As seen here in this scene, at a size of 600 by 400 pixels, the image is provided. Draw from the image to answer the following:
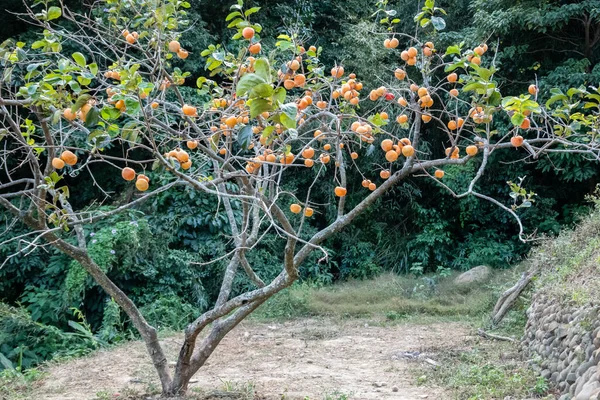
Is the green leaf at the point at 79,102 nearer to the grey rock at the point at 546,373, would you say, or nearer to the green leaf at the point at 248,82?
the green leaf at the point at 248,82

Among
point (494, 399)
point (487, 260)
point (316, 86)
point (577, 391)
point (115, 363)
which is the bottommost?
point (487, 260)

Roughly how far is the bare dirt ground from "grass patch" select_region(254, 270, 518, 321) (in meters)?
0.40

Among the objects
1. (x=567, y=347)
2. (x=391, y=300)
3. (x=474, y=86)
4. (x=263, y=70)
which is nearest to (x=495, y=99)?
(x=474, y=86)

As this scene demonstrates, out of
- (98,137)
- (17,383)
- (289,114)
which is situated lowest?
(17,383)

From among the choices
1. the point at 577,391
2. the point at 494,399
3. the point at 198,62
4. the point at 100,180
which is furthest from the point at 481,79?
the point at 100,180

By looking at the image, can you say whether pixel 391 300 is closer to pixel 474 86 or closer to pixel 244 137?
pixel 474 86

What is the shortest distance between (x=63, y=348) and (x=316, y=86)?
335cm

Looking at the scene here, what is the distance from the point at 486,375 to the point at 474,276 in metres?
3.48

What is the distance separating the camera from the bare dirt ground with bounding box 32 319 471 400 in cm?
327

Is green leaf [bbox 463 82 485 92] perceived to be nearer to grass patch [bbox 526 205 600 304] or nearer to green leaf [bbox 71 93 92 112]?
green leaf [bbox 71 93 92 112]

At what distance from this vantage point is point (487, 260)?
725 centimetres

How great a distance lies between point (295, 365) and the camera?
396cm

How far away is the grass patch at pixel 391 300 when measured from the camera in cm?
577

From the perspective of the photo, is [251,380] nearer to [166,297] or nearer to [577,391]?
[577,391]
